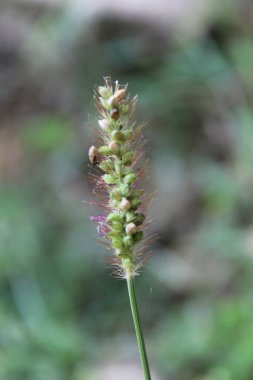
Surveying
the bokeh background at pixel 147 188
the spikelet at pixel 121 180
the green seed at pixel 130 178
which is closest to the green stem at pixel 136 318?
the spikelet at pixel 121 180

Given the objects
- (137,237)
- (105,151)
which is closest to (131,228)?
(137,237)

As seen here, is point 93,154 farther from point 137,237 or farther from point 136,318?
point 136,318

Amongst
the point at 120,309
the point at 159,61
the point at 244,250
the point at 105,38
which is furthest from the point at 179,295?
the point at 105,38

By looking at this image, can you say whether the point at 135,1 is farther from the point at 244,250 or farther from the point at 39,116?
the point at 244,250

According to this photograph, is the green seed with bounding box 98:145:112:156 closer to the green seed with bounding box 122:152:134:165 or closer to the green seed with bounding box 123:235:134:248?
the green seed with bounding box 122:152:134:165

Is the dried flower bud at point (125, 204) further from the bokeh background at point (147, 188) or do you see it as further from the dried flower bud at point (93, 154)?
the bokeh background at point (147, 188)

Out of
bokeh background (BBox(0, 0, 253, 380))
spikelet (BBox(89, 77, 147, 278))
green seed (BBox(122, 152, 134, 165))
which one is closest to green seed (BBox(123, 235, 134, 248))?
spikelet (BBox(89, 77, 147, 278))

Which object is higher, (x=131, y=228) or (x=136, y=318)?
(x=131, y=228)

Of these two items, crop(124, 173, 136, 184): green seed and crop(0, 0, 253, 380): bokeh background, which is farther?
crop(0, 0, 253, 380): bokeh background
